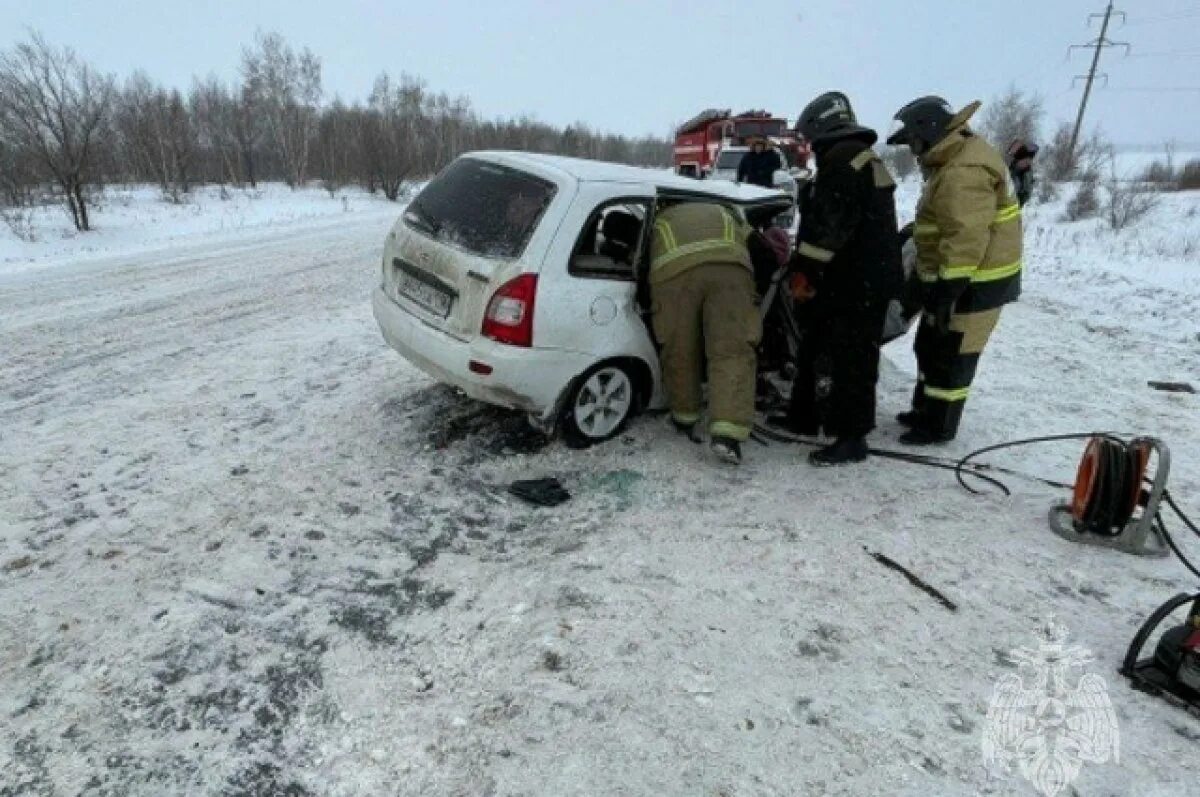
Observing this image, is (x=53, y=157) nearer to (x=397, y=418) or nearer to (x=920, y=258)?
(x=397, y=418)

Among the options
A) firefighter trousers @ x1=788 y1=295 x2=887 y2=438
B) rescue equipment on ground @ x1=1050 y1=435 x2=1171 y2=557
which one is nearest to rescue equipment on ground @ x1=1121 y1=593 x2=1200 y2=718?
rescue equipment on ground @ x1=1050 y1=435 x2=1171 y2=557

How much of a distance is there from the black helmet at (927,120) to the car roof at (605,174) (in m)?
1.02

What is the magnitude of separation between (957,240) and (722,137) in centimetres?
1933

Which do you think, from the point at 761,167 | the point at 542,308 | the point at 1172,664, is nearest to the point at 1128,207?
the point at 761,167

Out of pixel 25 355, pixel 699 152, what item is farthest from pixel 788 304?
pixel 699 152

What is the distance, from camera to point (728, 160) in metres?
17.1

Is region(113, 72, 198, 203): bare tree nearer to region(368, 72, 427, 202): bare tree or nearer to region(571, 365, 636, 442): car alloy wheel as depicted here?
region(368, 72, 427, 202): bare tree

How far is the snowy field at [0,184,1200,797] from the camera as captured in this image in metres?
2.23

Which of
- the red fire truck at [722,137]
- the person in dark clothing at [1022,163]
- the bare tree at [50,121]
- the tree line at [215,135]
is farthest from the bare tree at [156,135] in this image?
the person in dark clothing at [1022,163]

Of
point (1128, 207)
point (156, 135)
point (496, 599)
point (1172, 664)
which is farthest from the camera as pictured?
point (156, 135)

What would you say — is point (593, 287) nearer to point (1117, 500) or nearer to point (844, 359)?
point (844, 359)

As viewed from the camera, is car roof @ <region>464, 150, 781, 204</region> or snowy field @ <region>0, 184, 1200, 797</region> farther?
car roof @ <region>464, 150, 781, 204</region>

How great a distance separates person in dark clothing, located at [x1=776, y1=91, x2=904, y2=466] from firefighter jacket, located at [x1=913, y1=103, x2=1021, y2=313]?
0.34 m

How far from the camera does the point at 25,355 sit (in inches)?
240
